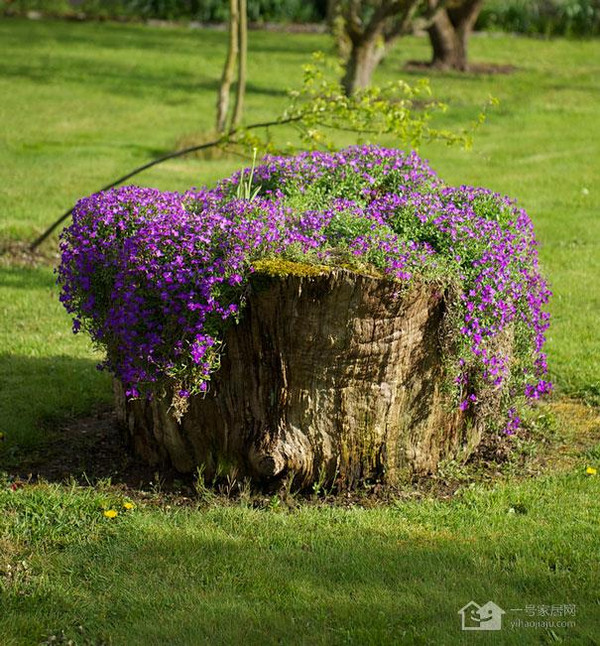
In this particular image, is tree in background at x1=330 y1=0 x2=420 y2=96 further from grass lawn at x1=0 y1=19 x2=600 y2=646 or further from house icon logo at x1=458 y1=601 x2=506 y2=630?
house icon logo at x1=458 y1=601 x2=506 y2=630

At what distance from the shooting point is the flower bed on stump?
4.93 m

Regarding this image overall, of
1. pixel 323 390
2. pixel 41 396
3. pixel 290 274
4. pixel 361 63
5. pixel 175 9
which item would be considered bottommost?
pixel 41 396

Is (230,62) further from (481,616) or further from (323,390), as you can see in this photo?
(481,616)

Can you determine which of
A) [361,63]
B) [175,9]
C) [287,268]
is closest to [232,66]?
[361,63]

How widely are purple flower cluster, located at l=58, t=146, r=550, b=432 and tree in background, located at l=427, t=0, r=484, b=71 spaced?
14185 mm

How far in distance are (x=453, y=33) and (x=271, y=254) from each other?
52.4 feet

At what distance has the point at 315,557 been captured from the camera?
4625 mm

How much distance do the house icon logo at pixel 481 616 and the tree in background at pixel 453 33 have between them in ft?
53.8

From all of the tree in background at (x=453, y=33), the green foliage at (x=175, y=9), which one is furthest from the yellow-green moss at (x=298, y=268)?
the green foliage at (x=175, y=9)

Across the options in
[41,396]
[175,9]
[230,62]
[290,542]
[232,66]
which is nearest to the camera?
[290,542]

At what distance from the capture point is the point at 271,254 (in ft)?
16.4

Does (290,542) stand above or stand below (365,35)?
below

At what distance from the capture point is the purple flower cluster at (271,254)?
16.3ft

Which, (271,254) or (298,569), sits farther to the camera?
(271,254)
